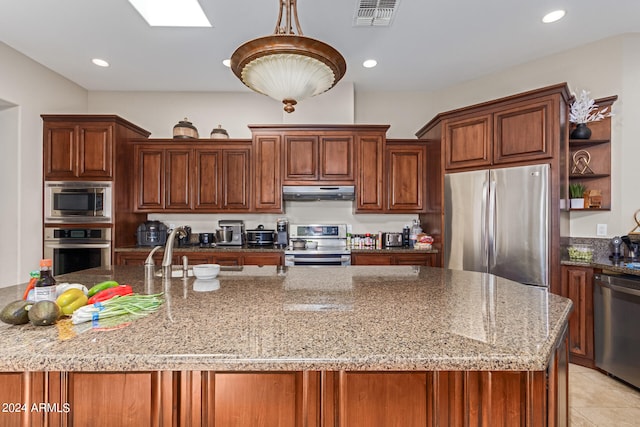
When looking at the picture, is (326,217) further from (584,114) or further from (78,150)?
(78,150)

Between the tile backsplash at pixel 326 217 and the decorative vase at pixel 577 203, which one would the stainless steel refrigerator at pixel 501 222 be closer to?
the decorative vase at pixel 577 203

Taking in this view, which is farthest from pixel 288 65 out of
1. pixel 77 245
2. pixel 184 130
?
pixel 77 245

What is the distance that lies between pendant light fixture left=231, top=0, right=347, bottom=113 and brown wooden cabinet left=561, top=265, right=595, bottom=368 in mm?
2629

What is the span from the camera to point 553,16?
2.61 m

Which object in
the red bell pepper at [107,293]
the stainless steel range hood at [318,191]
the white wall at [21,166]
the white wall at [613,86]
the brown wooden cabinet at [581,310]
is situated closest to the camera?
the red bell pepper at [107,293]

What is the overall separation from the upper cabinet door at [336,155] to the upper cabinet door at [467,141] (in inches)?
41.6

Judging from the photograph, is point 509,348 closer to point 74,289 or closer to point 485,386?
point 485,386

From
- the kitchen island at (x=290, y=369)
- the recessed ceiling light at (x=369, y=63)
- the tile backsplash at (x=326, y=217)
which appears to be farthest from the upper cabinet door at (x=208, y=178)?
the kitchen island at (x=290, y=369)

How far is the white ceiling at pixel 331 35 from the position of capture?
2.50m

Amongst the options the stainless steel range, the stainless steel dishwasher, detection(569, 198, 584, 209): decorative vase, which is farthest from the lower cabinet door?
detection(569, 198, 584, 209): decorative vase

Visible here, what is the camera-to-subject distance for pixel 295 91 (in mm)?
1633

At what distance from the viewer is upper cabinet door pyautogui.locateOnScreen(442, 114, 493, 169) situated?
2.98 m

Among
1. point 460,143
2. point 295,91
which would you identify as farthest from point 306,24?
point 460,143

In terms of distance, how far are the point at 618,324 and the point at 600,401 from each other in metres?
0.60
